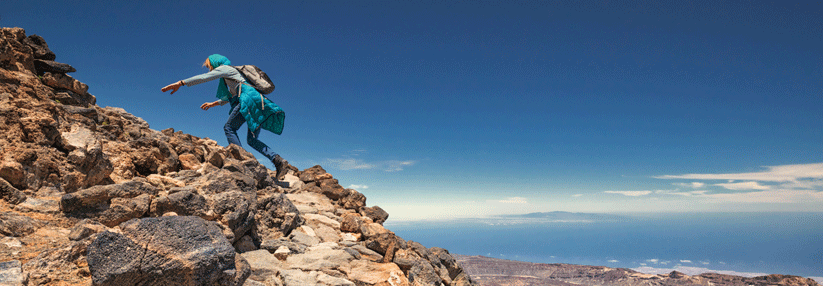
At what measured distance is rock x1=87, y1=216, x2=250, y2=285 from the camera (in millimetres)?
4012

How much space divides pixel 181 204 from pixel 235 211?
33.2 inches

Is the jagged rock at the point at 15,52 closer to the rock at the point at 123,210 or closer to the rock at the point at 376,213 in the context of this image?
the rock at the point at 123,210

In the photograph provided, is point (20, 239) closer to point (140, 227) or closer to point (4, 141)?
point (140, 227)

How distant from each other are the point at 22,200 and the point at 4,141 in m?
1.13

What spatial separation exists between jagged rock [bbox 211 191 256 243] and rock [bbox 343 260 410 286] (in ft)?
6.48

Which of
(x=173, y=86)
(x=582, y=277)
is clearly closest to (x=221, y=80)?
(x=173, y=86)

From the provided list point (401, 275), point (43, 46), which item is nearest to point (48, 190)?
point (43, 46)

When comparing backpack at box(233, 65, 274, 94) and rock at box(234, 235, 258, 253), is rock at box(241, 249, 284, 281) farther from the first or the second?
backpack at box(233, 65, 274, 94)

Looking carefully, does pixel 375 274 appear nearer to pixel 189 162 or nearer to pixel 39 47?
pixel 189 162

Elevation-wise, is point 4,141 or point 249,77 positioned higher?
point 249,77

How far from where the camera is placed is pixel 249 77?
11602 mm

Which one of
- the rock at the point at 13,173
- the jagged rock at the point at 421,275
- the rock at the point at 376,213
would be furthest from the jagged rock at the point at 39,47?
the jagged rock at the point at 421,275

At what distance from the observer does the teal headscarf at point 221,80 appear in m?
11.5

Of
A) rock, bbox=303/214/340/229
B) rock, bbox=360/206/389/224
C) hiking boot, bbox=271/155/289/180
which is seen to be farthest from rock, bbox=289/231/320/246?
hiking boot, bbox=271/155/289/180
